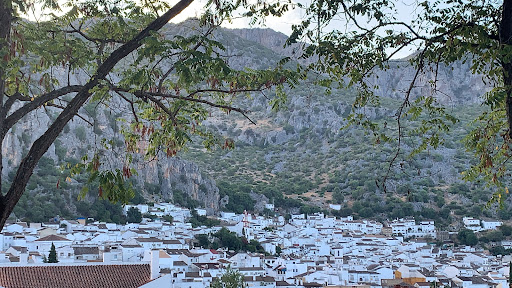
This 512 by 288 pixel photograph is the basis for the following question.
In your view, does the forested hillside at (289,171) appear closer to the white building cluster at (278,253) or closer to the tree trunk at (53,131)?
the white building cluster at (278,253)

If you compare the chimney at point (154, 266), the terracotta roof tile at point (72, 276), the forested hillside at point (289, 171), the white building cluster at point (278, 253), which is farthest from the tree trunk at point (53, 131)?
the forested hillside at point (289, 171)

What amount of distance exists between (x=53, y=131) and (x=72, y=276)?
1294cm

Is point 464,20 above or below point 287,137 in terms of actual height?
below

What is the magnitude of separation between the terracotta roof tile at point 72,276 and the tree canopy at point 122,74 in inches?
430

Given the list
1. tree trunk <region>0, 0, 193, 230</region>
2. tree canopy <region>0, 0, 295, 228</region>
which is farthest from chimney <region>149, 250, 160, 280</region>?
tree trunk <region>0, 0, 193, 230</region>

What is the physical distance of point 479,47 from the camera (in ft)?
16.9

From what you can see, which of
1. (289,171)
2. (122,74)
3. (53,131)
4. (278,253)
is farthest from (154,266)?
(289,171)

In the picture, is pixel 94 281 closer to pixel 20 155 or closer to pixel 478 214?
pixel 20 155

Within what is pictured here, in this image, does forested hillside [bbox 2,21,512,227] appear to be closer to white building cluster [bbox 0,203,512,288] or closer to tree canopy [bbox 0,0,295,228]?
white building cluster [bbox 0,203,512,288]

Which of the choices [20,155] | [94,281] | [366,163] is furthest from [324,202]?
[94,281]

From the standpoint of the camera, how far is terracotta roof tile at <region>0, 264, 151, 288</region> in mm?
16531

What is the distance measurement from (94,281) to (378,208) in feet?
196

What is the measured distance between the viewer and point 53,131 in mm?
4871

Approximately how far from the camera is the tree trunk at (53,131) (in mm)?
4688
